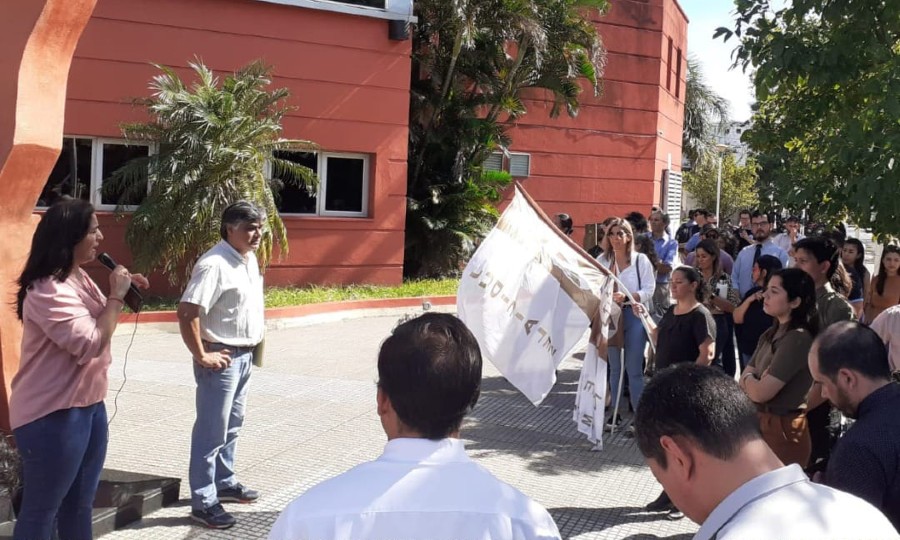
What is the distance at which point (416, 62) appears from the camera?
18.0m

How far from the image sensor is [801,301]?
4.63 meters

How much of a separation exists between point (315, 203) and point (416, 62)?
4192 mm

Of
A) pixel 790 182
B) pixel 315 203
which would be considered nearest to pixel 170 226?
pixel 315 203

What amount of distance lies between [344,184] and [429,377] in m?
14.5

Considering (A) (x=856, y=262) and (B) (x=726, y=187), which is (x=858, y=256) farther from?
(B) (x=726, y=187)

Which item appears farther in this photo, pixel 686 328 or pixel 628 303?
pixel 628 303

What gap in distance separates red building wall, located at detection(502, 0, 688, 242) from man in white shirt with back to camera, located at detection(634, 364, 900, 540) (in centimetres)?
1953

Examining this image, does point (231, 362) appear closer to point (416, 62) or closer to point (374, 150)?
point (374, 150)

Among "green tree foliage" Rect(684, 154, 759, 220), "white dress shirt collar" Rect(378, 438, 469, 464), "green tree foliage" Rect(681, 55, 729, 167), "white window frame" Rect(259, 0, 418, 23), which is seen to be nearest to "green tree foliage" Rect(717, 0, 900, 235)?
"white dress shirt collar" Rect(378, 438, 469, 464)

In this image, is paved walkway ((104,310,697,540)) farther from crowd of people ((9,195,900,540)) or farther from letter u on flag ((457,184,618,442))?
letter u on flag ((457,184,618,442))

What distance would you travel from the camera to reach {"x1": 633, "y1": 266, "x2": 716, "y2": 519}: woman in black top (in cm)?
575

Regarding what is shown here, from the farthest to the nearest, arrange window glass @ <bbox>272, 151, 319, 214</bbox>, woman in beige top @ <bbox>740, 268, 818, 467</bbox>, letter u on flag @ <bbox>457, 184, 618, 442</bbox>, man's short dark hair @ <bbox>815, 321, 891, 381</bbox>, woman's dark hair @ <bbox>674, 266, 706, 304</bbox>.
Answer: window glass @ <bbox>272, 151, 319, 214</bbox> → woman's dark hair @ <bbox>674, 266, 706, 304</bbox> → letter u on flag @ <bbox>457, 184, 618, 442</bbox> → woman in beige top @ <bbox>740, 268, 818, 467</bbox> → man's short dark hair @ <bbox>815, 321, 891, 381</bbox>

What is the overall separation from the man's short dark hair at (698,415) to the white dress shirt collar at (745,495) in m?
0.09

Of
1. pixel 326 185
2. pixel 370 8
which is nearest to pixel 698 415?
pixel 326 185
